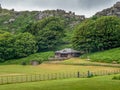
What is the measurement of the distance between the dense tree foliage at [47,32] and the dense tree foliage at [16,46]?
23.3 ft

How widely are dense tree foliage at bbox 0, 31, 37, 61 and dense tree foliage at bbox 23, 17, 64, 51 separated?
279 inches

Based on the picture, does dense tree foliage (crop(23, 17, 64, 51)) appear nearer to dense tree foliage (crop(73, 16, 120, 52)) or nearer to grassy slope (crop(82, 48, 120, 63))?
dense tree foliage (crop(73, 16, 120, 52))

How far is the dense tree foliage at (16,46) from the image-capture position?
145 meters

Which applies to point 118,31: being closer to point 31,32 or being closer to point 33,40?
point 33,40

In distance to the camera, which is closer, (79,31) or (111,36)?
(111,36)

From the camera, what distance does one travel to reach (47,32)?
531 feet

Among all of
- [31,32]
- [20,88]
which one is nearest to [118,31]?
[31,32]

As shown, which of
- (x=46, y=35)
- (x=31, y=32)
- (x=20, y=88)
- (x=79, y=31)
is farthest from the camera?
(x=31, y=32)

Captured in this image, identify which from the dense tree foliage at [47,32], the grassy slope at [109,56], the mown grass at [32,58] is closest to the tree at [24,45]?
the mown grass at [32,58]

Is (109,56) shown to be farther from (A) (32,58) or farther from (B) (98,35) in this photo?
(A) (32,58)

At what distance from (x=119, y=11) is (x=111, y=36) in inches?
2335

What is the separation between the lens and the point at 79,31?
491 feet

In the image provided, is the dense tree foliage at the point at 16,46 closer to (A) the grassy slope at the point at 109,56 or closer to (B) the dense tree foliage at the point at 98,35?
(B) the dense tree foliage at the point at 98,35

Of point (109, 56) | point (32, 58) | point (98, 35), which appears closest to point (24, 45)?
point (32, 58)
